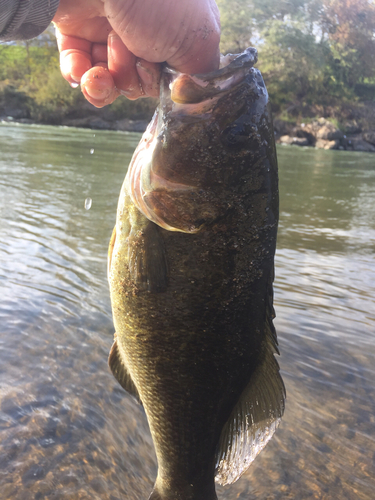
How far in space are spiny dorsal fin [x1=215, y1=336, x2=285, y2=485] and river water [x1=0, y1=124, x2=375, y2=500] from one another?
0.72 meters

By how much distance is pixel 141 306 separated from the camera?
5.70ft

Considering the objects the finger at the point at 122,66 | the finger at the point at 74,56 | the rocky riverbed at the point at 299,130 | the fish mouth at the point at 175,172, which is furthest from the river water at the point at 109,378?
the rocky riverbed at the point at 299,130

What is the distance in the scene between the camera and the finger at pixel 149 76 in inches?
66.8

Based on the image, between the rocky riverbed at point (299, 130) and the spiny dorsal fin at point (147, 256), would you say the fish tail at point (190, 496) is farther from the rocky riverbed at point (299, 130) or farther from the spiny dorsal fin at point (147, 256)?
the rocky riverbed at point (299, 130)

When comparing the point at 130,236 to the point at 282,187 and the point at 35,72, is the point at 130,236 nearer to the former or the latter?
the point at 282,187

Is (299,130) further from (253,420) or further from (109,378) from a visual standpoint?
(253,420)

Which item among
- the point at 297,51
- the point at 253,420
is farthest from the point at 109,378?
the point at 297,51

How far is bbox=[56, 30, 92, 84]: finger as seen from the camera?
1.91 m

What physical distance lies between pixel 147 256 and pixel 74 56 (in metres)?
1.00

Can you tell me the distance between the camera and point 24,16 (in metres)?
1.52

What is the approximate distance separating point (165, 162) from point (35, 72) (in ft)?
177

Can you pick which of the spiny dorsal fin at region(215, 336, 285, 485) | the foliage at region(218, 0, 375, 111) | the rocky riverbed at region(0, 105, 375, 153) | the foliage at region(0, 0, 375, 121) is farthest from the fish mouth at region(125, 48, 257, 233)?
the foliage at region(218, 0, 375, 111)

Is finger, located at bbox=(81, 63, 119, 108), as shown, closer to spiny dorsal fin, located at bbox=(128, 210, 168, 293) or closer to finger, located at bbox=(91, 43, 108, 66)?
finger, located at bbox=(91, 43, 108, 66)

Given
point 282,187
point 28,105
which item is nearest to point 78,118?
point 28,105
